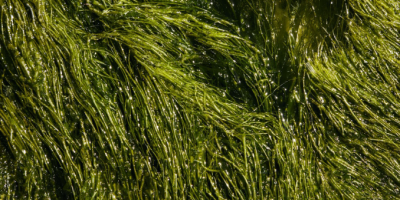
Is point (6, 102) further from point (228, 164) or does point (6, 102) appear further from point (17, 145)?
point (228, 164)

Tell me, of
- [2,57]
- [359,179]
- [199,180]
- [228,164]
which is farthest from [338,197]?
[2,57]

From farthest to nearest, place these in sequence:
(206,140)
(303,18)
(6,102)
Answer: (303,18) → (206,140) → (6,102)

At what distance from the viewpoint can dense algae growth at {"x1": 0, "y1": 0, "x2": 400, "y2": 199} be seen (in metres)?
1.44

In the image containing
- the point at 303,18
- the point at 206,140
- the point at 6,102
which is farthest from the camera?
the point at 303,18

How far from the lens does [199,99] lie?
1.56m

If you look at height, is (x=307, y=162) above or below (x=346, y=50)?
below

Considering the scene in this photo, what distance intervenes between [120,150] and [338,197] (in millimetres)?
994

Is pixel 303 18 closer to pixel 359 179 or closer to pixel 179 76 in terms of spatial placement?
pixel 179 76

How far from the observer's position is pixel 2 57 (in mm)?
1418

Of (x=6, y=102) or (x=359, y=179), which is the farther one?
(x=359, y=179)

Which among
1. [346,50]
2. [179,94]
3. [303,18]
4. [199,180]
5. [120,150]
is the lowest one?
[199,180]

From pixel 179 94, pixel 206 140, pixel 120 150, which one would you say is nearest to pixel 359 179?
pixel 206 140

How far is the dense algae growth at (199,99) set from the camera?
144 centimetres

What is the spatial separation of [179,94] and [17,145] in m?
0.68
